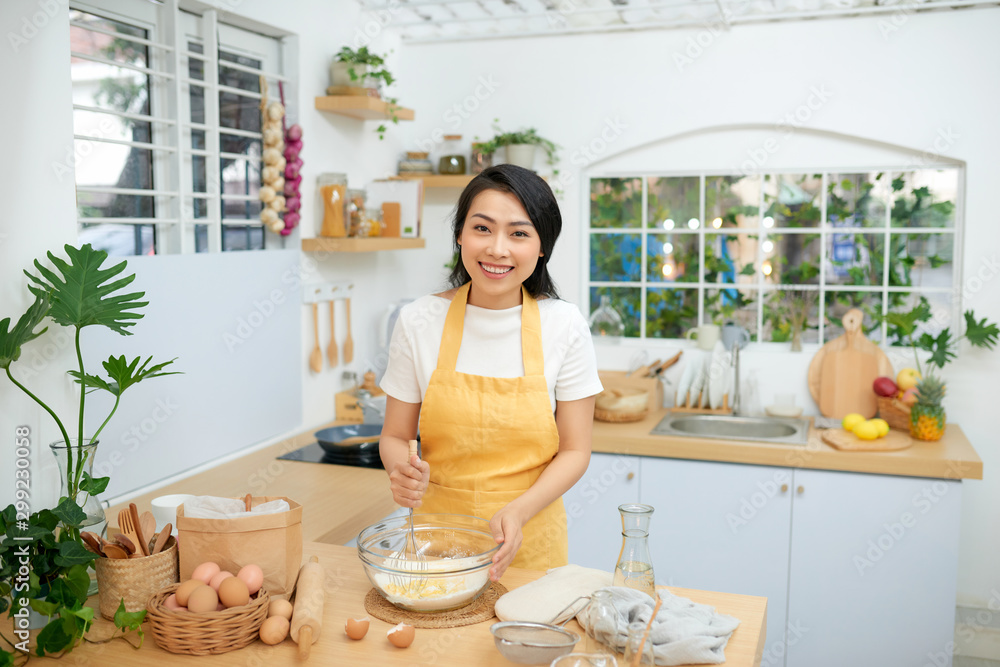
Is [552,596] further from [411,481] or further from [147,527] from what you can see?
[147,527]

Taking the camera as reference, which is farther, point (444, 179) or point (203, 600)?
point (444, 179)

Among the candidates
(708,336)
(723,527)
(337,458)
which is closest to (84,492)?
(337,458)

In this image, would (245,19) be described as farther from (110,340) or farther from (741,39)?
(741,39)

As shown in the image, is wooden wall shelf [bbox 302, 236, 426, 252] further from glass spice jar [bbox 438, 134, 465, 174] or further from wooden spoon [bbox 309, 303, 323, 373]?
glass spice jar [bbox 438, 134, 465, 174]

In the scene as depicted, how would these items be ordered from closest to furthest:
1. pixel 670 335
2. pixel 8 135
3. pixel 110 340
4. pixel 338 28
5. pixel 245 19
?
pixel 8 135 < pixel 110 340 < pixel 245 19 < pixel 338 28 < pixel 670 335

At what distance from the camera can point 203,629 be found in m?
1.30

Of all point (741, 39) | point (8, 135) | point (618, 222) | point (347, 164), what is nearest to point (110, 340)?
point (8, 135)

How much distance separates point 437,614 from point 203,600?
0.37m

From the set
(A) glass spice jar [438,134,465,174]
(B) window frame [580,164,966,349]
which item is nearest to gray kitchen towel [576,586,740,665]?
(B) window frame [580,164,966,349]

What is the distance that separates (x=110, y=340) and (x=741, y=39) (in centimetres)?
261

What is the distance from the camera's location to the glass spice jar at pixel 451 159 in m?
3.70

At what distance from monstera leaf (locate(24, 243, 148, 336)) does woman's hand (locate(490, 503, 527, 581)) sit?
849 mm

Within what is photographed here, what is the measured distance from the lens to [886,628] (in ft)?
9.48

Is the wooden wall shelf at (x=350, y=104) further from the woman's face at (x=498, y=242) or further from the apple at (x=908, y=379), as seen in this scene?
the apple at (x=908, y=379)
